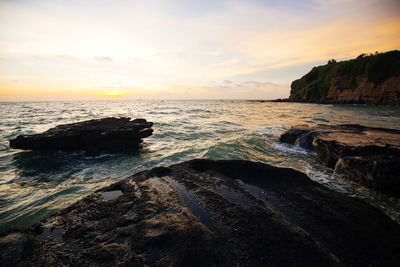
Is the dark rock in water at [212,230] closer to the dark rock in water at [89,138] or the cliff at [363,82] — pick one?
the dark rock in water at [89,138]

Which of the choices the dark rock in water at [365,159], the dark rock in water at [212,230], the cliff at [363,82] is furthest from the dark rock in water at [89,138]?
the cliff at [363,82]

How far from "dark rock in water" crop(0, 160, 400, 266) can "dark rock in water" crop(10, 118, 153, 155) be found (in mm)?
5456

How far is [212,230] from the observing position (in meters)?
2.17

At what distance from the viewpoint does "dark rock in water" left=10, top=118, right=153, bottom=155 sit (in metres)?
7.35

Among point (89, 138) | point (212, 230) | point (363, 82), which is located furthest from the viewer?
point (363, 82)

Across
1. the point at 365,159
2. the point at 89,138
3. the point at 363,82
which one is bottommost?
the point at 89,138

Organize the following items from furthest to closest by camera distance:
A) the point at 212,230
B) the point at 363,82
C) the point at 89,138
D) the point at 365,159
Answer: the point at 363,82 < the point at 89,138 < the point at 365,159 < the point at 212,230

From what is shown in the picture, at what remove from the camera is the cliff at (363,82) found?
125 feet

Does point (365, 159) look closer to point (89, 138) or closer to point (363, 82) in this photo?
point (89, 138)

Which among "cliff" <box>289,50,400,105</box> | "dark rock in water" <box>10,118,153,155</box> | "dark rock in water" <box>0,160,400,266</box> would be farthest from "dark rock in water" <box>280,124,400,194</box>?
"cliff" <box>289,50,400,105</box>

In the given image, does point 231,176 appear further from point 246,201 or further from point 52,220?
point 52,220

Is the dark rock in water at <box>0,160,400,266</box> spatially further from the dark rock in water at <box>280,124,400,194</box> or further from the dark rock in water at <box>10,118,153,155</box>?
the dark rock in water at <box>10,118,153,155</box>

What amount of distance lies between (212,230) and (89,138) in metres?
7.96

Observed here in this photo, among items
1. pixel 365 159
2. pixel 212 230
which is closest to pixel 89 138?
pixel 212 230
